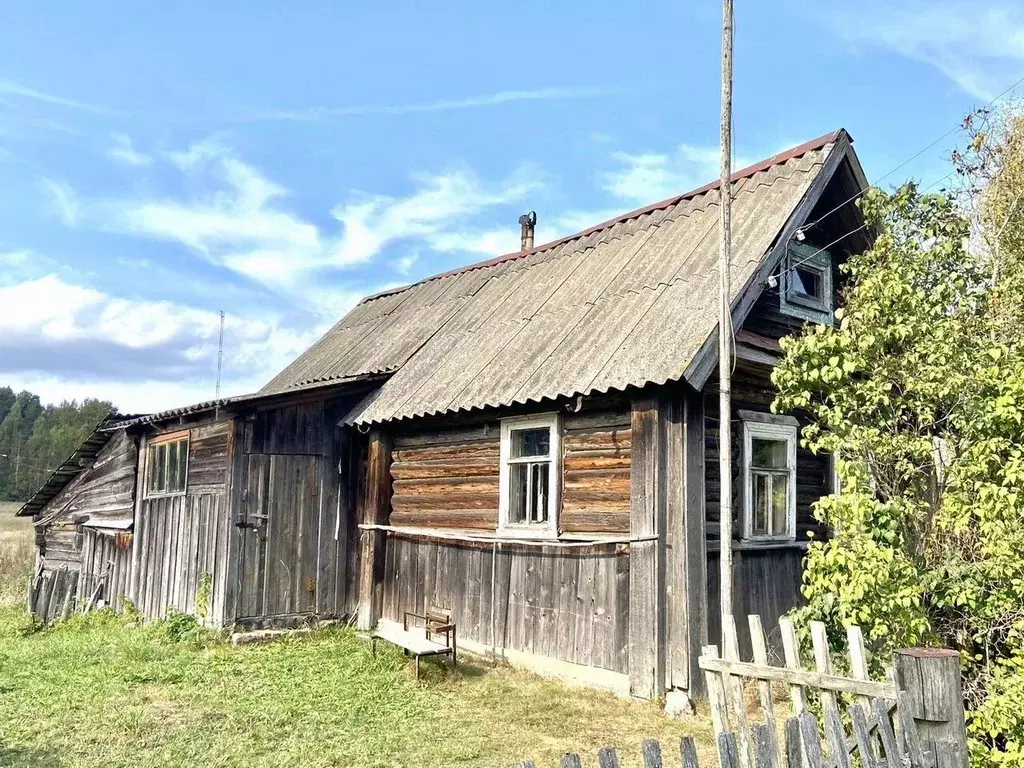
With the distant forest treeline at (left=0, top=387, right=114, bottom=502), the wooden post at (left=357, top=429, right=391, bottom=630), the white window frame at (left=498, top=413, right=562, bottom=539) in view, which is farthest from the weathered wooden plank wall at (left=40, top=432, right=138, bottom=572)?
the distant forest treeline at (left=0, top=387, right=114, bottom=502)

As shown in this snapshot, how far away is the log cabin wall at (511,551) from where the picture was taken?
8.77 metres

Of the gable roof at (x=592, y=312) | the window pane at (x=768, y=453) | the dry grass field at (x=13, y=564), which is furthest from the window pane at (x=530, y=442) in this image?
the dry grass field at (x=13, y=564)

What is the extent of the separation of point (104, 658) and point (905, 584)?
29.5 feet

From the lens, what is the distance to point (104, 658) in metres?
10.1

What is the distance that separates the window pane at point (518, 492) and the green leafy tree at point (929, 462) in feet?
13.8

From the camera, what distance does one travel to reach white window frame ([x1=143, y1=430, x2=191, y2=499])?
1269 cm

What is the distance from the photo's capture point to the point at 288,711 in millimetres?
7949

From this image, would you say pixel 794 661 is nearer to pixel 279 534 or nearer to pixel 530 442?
pixel 530 442

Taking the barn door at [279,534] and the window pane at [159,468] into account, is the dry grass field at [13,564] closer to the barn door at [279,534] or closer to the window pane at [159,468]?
the window pane at [159,468]

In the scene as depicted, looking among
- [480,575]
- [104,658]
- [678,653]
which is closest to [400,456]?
[480,575]

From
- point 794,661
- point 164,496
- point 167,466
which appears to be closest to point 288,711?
point 794,661

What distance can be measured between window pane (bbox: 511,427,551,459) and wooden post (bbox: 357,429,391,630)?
2.46 meters

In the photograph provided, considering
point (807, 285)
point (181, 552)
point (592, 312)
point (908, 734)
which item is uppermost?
point (807, 285)

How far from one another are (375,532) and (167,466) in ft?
13.2
